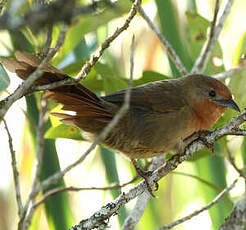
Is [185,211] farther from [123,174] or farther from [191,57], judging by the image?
[191,57]

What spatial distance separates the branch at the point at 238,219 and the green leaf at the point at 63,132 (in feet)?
4.69

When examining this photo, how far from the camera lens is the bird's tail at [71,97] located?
7.34ft

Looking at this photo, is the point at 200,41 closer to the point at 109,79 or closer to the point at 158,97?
the point at 158,97

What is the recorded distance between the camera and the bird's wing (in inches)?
121

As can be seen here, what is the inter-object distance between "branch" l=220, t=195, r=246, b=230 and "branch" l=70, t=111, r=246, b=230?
2.32 feet

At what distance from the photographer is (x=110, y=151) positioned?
3439mm

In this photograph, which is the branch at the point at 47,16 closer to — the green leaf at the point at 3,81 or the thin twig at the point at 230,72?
the green leaf at the point at 3,81

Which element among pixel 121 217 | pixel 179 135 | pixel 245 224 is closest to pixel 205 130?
pixel 179 135

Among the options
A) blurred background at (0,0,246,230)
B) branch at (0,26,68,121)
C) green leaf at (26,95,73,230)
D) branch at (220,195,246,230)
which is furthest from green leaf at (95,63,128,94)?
branch at (220,195,246,230)

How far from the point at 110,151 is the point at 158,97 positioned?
1.76 feet

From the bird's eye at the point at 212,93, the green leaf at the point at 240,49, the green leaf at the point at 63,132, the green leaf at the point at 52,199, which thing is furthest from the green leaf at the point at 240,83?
the green leaf at the point at 52,199

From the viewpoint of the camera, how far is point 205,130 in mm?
3141

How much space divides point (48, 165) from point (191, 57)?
4.28ft

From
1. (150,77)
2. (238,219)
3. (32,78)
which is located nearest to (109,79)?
(150,77)
